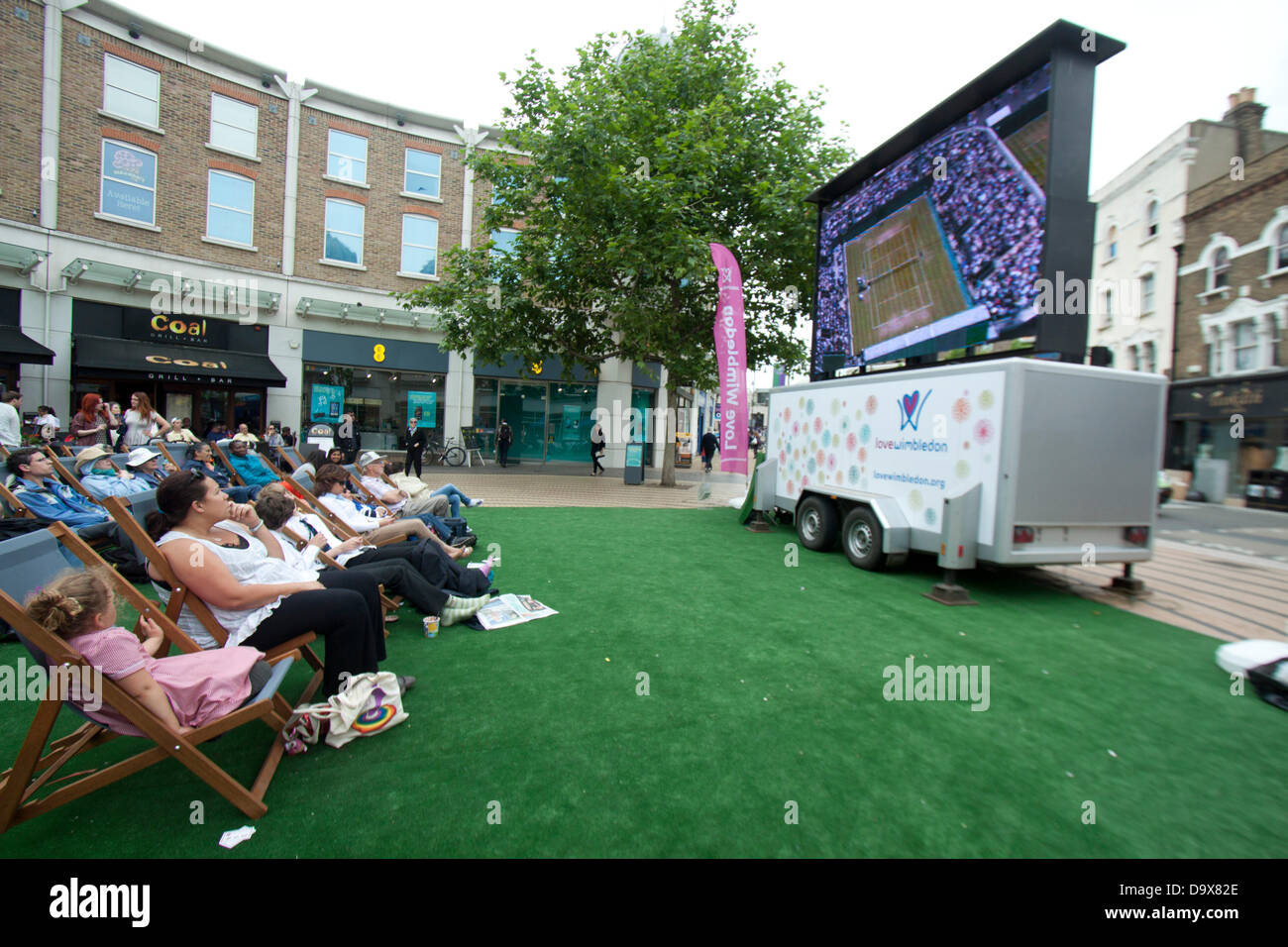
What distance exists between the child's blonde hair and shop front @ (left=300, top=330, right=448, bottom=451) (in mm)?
19003

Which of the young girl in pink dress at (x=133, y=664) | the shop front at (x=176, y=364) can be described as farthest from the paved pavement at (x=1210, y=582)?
the shop front at (x=176, y=364)

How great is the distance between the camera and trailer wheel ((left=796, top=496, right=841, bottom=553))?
8.18 m

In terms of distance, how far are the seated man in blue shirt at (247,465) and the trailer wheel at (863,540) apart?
8.29 m

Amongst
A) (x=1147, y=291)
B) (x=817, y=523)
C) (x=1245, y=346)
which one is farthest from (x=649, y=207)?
(x=1147, y=291)

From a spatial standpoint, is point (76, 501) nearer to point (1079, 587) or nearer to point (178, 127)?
point (1079, 587)

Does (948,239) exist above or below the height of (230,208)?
below

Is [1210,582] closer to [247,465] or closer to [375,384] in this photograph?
[247,465]

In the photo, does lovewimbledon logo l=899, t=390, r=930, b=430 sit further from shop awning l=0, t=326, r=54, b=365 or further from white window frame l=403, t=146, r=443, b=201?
white window frame l=403, t=146, r=443, b=201

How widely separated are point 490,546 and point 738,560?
10.3 feet

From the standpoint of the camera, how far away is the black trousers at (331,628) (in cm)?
306

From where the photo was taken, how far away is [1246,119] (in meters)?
22.3

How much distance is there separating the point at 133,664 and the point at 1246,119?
1357 inches

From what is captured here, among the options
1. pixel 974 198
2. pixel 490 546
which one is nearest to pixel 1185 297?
pixel 974 198

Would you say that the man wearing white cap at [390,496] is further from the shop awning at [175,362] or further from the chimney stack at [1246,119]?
the chimney stack at [1246,119]
